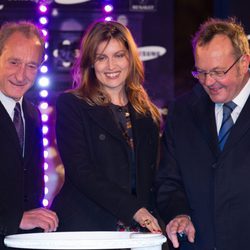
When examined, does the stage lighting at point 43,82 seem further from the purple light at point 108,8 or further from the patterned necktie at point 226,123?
the patterned necktie at point 226,123

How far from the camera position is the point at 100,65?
3.66 metres

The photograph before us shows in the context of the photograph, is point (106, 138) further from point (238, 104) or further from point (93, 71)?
point (238, 104)

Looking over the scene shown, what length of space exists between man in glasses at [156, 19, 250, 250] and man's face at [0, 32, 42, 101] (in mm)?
681

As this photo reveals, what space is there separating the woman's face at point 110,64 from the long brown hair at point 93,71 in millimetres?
21

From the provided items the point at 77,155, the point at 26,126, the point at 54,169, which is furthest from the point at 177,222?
the point at 54,169

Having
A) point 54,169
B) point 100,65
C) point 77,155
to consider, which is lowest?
point 54,169

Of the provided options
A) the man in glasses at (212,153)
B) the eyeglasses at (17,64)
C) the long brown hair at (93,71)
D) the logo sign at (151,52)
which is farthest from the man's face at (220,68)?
the logo sign at (151,52)

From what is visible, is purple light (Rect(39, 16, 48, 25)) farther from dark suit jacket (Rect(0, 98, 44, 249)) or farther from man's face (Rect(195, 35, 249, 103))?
man's face (Rect(195, 35, 249, 103))

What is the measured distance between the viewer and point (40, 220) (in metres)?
3.06

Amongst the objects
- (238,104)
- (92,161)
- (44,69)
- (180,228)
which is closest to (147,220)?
(180,228)

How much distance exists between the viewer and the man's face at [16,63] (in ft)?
11.3

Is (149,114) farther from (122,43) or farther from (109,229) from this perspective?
(109,229)

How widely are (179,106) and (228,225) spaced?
24.3 inches

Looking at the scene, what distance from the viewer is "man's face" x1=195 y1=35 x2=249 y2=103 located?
3398 mm
